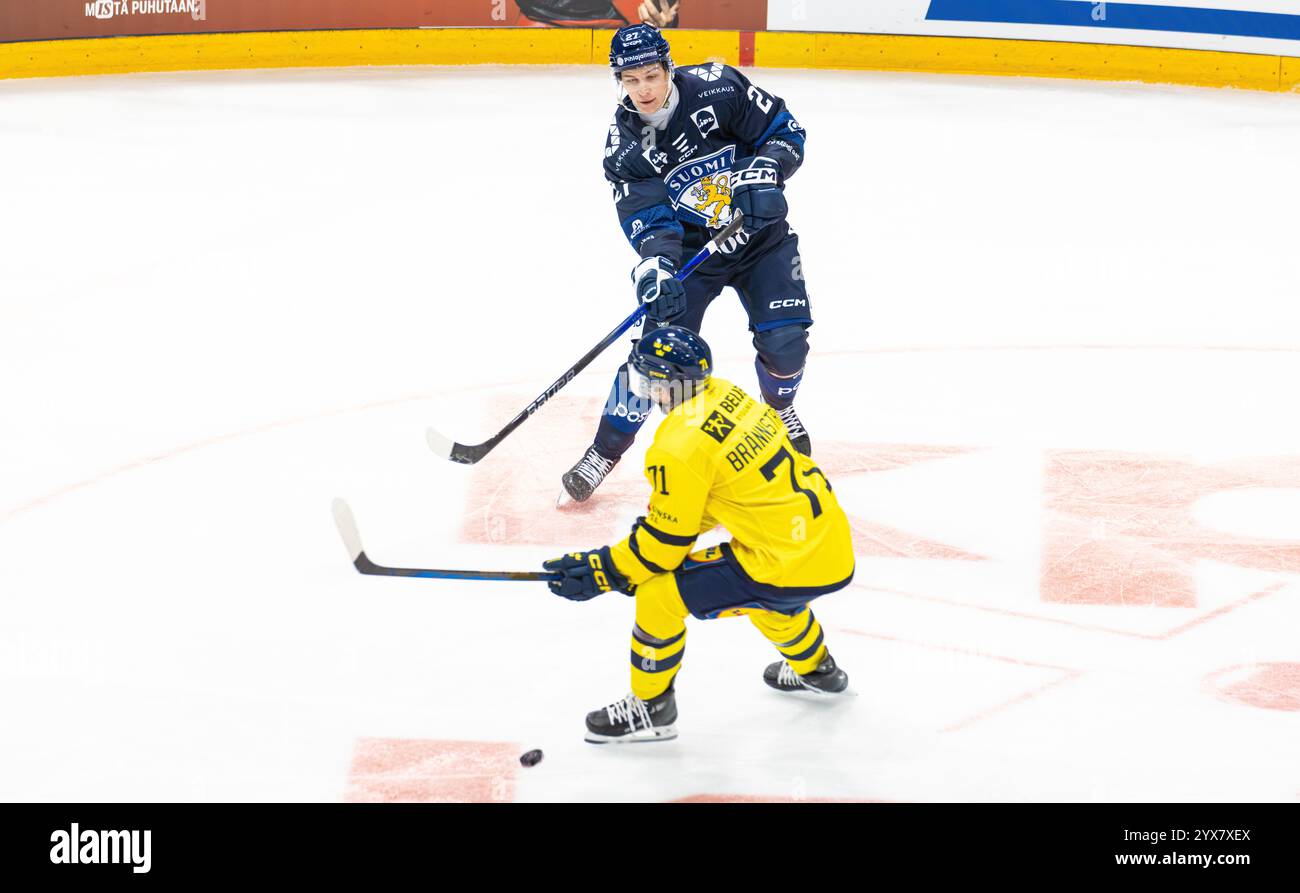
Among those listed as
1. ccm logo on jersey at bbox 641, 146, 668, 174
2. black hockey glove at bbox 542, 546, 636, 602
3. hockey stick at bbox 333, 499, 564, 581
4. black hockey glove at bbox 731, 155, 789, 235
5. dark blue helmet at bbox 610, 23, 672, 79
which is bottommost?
hockey stick at bbox 333, 499, 564, 581

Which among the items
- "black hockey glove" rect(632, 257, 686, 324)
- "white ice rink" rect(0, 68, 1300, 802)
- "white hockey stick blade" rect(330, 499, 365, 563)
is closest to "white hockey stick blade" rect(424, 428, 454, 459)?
"white ice rink" rect(0, 68, 1300, 802)

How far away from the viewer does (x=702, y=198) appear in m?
5.10

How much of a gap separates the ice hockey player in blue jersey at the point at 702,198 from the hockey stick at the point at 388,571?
1.30 metres

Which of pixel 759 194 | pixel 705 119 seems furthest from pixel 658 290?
pixel 705 119

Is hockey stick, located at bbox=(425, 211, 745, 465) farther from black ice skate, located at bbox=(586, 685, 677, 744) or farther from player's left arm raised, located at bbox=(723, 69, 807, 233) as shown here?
black ice skate, located at bbox=(586, 685, 677, 744)

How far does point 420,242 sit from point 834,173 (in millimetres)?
2644

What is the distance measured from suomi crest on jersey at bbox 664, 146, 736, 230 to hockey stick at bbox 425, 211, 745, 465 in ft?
0.20

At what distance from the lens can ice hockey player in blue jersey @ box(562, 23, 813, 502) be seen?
16.1ft

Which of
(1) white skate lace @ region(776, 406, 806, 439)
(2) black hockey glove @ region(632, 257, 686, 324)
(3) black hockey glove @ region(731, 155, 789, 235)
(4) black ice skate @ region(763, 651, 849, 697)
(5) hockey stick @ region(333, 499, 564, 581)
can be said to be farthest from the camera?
(1) white skate lace @ region(776, 406, 806, 439)

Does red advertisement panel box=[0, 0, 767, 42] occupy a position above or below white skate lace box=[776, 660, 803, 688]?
above

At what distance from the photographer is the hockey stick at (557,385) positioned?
5.01m

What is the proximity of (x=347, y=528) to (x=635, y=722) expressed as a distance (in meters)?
0.85

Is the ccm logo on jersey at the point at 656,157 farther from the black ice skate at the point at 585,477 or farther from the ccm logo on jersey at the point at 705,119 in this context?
the black ice skate at the point at 585,477
